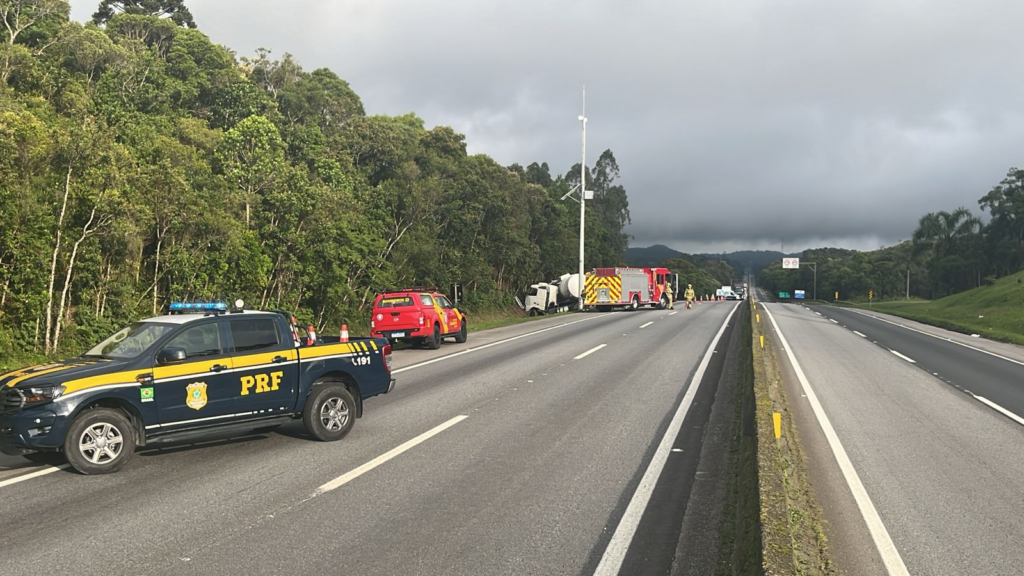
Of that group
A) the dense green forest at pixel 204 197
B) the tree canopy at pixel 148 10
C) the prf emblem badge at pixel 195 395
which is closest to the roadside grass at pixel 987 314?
the dense green forest at pixel 204 197

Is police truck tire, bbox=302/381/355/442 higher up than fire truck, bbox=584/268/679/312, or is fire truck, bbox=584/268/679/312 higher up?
fire truck, bbox=584/268/679/312

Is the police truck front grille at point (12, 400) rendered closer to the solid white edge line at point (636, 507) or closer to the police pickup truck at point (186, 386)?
the police pickup truck at point (186, 386)

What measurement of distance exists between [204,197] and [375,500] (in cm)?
1626

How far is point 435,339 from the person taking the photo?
19.5 m

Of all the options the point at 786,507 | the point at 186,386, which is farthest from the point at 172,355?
the point at 786,507

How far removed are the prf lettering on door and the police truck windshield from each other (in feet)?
3.44

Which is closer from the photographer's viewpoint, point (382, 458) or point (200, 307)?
point (382, 458)

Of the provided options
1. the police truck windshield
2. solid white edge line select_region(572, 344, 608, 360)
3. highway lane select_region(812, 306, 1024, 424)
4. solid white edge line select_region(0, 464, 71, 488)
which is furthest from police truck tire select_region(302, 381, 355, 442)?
highway lane select_region(812, 306, 1024, 424)

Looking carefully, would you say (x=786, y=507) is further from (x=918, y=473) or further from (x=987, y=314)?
(x=987, y=314)

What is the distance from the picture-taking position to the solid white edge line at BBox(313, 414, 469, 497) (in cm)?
639

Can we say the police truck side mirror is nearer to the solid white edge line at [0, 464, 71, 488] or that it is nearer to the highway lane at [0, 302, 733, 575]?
the highway lane at [0, 302, 733, 575]

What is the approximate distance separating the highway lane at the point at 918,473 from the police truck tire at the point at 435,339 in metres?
9.98

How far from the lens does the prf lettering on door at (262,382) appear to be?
779cm

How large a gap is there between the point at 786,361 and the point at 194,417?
13887 mm
